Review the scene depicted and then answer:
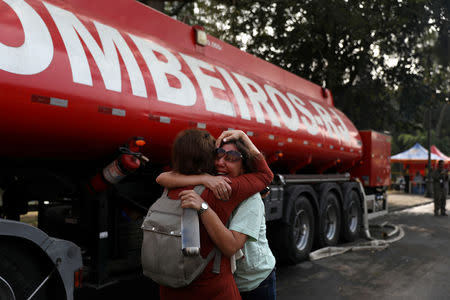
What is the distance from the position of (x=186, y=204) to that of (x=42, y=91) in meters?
1.96

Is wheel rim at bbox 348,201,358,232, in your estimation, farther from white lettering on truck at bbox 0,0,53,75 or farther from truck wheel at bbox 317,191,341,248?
white lettering on truck at bbox 0,0,53,75

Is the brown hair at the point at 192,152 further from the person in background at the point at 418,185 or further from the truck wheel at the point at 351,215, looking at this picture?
the person in background at the point at 418,185

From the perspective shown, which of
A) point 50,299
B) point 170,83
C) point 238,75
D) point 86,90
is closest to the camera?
point 50,299

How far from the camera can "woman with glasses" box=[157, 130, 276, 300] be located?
1.96 metres

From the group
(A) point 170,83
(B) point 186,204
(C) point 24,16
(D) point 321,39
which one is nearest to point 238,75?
(A) point 170,83

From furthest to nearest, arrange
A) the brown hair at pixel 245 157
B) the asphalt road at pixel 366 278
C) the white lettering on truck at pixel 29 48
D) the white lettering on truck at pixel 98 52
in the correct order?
the asphalt road at pixel 366 278, the white lettering on truck at pixel 98 52, the white lettering on truck at pixel 29 48, the brown hair at pixel 245 157

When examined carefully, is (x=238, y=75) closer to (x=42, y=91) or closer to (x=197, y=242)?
(x=42, y=91)

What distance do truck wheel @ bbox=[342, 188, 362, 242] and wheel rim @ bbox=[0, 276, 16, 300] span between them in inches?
284

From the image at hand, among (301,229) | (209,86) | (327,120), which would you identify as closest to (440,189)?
(327,120)

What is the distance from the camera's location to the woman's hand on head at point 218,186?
201cm

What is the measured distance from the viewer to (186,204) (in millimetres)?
1892

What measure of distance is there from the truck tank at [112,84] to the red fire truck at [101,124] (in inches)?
0.5

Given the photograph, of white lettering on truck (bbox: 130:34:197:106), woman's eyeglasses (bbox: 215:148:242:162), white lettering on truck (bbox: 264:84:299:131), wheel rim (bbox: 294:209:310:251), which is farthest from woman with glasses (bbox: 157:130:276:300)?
wheel rim (bbox: 294:209:310:251)

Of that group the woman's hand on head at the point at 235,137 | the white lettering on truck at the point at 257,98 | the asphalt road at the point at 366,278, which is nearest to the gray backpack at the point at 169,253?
the woman's hand on head at the point at 235,137
